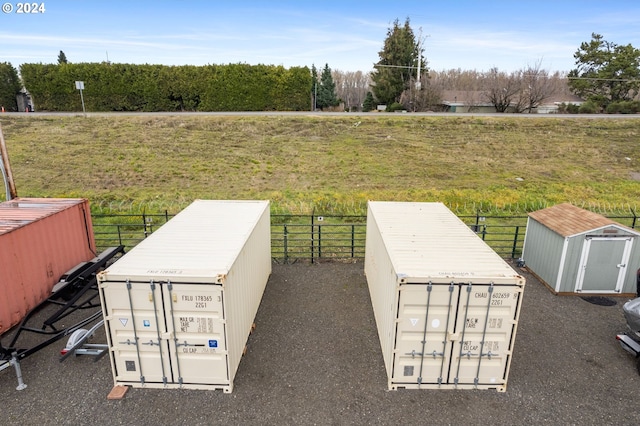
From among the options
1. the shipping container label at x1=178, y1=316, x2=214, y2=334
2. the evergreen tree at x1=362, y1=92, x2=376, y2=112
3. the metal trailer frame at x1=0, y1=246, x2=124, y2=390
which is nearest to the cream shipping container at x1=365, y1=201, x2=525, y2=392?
the shipping container label at x1=178, y1=316, x2=214, y2=334

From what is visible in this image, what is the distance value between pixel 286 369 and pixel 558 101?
64482 millimetres

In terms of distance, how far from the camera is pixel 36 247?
959cm

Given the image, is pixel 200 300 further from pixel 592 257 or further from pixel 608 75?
pixel 608 75

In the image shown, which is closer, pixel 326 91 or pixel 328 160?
pixel 328 160

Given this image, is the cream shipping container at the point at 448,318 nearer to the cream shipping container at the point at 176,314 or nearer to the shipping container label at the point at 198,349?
the cream shipping container at the point at 176,314

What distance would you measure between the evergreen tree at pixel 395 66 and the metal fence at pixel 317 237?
35.3 metres

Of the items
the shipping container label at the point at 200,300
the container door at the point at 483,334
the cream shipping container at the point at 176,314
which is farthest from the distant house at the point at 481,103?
the shipping container label at the point at 200,300

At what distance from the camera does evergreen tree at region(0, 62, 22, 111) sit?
38.8 m

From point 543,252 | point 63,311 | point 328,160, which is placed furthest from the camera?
point 328,160

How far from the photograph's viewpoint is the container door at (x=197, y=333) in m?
6.45

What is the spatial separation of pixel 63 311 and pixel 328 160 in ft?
63.8

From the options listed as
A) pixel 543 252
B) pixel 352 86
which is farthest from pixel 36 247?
pixel 352 86

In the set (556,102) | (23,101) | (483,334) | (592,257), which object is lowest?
(592,257)

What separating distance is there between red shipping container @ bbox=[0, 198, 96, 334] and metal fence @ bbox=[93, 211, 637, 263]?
168 centimetres
